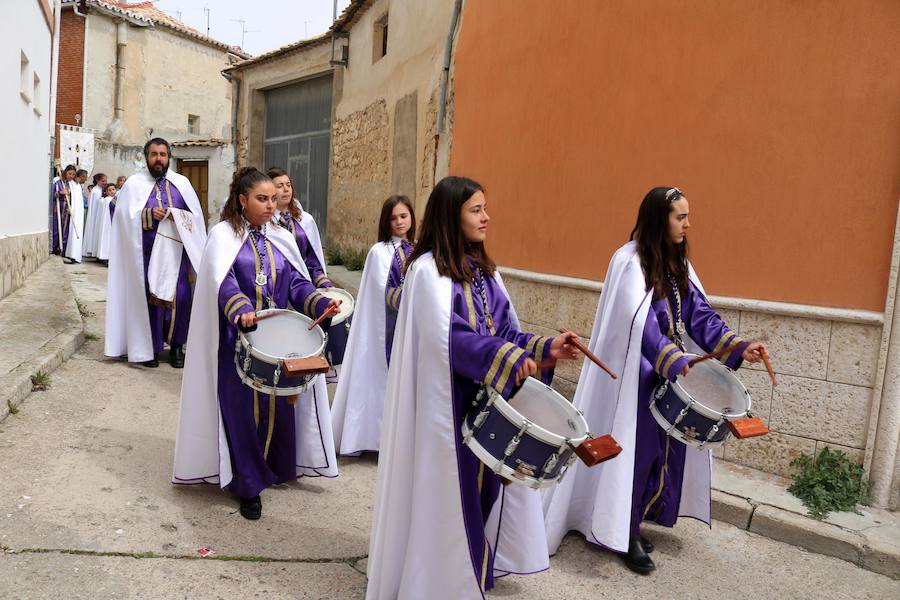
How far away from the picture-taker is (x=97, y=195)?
18.0 metres

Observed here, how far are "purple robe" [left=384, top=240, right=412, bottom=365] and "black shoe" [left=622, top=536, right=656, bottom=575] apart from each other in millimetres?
2075

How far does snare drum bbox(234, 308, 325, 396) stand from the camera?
379cm

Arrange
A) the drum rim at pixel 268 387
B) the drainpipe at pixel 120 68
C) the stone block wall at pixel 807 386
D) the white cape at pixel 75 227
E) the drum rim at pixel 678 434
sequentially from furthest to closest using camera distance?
the drainpipe at pixel 120 68 < the white cape at pixel 75 227 < the stone block wall at pixel 807 386 < the drum rim at pixel 268 387 < the drum rim at pixel 678 434

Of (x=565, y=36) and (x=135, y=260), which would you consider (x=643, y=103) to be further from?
(x=135, y=260)

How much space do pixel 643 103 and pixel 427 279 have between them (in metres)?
3.87

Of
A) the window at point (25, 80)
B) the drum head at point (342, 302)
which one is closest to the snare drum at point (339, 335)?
the drum head at point (342, 302)

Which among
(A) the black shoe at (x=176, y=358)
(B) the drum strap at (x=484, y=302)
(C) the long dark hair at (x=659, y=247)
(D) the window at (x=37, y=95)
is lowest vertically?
(A) the black shoe at (x=176, y=358)

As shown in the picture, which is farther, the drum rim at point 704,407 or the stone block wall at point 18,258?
the stone block wall at point 18,258

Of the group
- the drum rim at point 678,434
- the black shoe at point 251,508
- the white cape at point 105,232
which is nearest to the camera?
the drum rim at point 678,434

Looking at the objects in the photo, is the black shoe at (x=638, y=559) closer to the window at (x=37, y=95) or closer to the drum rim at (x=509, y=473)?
the drum rim at (x=509, y=473)

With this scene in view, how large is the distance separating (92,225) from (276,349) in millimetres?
15804

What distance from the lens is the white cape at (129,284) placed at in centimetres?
730

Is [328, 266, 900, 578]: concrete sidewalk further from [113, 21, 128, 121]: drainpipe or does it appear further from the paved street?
[113, 21, 128, 121]: drainpipe

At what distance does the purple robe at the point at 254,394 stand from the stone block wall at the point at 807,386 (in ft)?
9.76
